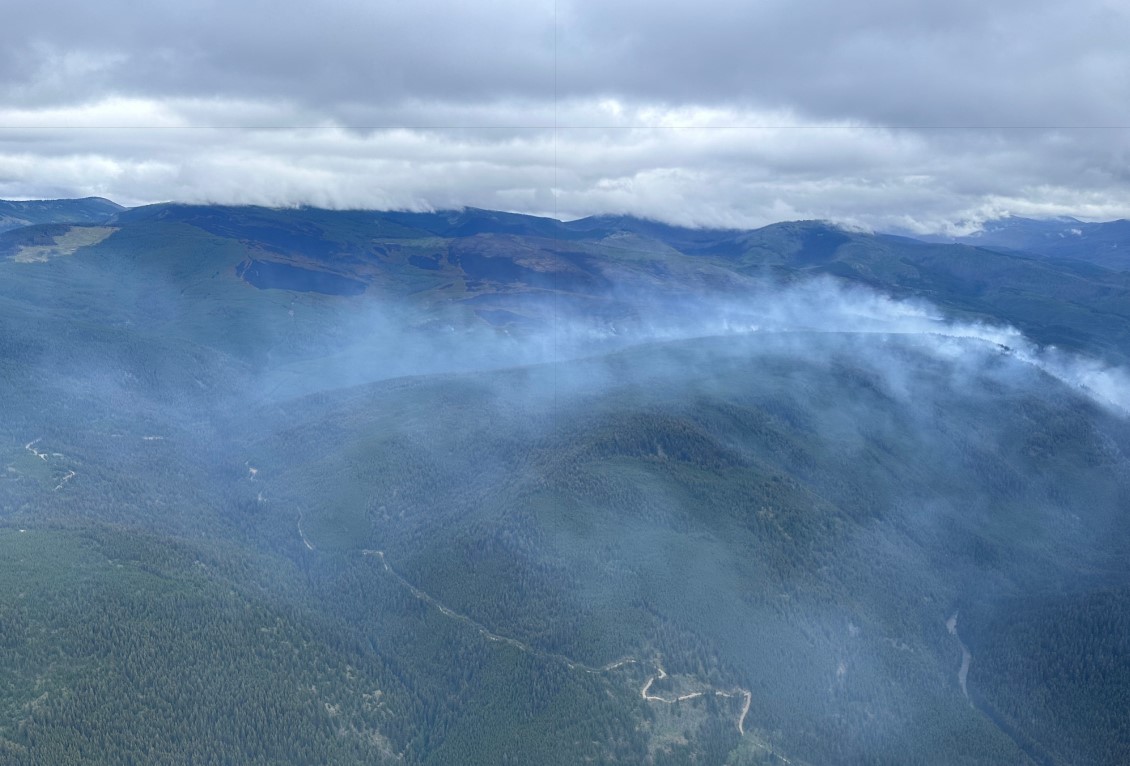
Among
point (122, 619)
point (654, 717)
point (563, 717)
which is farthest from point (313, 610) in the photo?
point (654, 717)

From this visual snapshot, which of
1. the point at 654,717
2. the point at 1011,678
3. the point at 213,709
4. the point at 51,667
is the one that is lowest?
the point at 1011,678

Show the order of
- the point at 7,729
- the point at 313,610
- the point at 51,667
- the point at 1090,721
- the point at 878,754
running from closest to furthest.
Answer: the point at 7,729 < the point at 51,667 < the point at 878,754 < the point at 1090,721 < the point at 313,610

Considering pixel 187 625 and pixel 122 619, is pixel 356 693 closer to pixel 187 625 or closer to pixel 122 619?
pixel 187 625

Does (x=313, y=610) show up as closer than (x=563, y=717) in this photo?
No

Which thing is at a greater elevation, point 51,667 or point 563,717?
point 51,667

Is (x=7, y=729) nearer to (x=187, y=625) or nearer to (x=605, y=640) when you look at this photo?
(x=187, y=625)

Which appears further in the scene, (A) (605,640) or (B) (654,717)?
(A) (605,640)

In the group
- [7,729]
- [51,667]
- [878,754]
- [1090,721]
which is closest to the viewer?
[7,729]

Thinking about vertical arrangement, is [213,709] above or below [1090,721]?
above

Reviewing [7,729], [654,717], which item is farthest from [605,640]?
[7,729]
